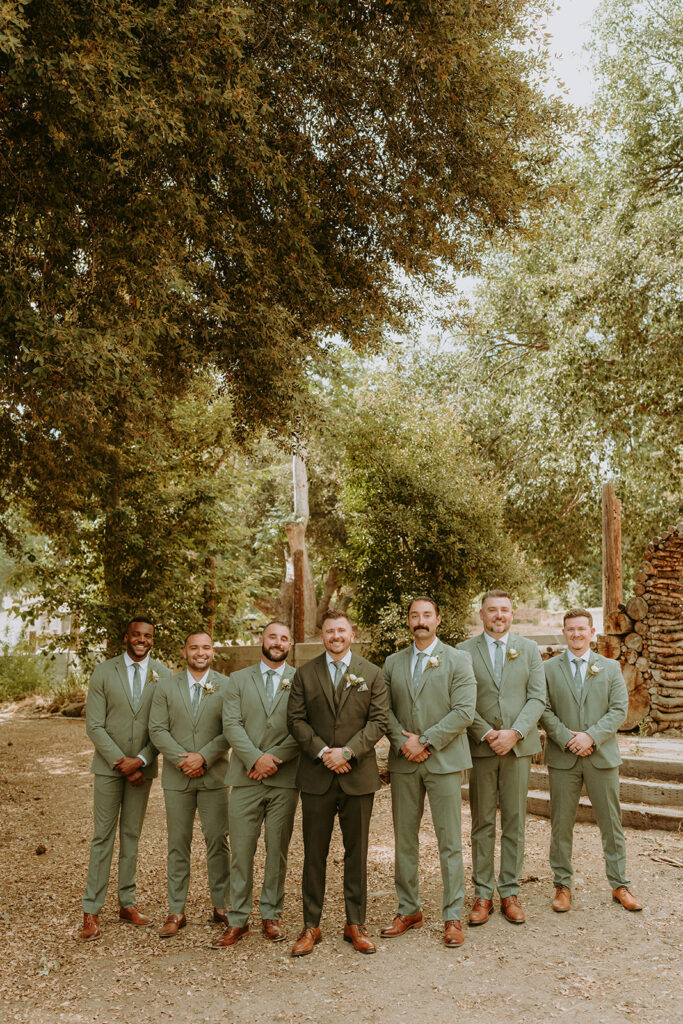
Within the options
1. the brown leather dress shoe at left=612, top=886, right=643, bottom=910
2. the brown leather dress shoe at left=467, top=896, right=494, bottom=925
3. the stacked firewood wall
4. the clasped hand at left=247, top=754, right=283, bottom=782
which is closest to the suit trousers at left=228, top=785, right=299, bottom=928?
the clasped hand at left=247, top=754, right=283, bottom=782

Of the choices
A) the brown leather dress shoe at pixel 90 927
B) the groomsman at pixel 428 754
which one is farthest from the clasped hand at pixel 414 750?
the brown leather dress shoe at pixel 90 927

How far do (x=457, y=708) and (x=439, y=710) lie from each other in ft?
0.45

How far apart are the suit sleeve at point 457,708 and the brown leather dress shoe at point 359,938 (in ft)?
3.72

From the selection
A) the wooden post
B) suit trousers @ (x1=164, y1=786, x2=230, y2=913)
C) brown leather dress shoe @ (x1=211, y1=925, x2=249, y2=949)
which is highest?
the wooden post

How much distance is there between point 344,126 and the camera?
7273 millimetres

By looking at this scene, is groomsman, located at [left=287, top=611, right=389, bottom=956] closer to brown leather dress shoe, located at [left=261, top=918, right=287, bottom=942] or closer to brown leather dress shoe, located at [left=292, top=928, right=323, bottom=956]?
brown leather dress shoe, located at [left=292, top=928, right=323, bottom=956]

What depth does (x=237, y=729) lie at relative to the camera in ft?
17.1

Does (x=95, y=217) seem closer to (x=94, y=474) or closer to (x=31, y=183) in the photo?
(x=31, y=183)

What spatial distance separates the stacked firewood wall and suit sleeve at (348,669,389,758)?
6648mm

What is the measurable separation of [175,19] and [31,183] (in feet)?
4.91

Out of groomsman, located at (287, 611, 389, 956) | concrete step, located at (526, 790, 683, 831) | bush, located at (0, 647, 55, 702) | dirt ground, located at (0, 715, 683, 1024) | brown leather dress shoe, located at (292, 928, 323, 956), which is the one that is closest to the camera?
dirt ground, located at (0, 715, 683, 1024)

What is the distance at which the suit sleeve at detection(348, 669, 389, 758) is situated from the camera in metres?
4.94

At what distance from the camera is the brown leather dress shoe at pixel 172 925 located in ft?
16.9

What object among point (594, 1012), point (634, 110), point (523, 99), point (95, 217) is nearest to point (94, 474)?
point (95, 217)
